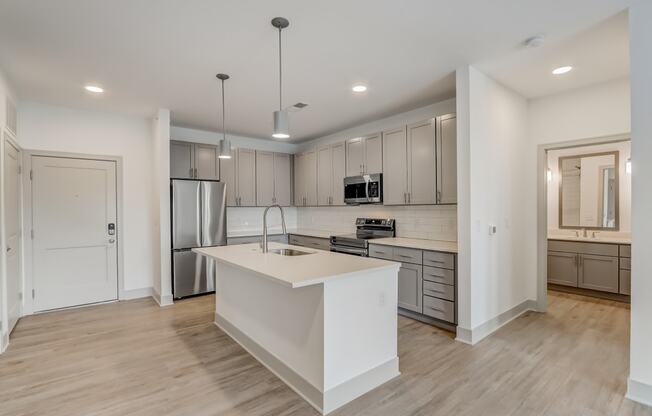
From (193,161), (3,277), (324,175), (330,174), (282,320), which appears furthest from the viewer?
(324,175)

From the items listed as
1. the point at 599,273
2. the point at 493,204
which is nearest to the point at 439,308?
the point at 493,204

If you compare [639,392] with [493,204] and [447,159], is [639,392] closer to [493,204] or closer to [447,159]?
[493,204]

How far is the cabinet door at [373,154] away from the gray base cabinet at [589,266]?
290cm

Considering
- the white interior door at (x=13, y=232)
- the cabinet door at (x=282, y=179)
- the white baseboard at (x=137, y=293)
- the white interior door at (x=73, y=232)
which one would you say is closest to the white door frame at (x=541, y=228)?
the cabinet door at (x=282, y=179)

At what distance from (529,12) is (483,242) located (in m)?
1.98

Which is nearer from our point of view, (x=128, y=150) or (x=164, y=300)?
(x=164, y=300)

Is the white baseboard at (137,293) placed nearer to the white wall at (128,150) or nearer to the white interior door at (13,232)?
the white wall at (128,150)

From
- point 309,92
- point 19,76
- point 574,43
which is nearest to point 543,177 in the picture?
point 574,43

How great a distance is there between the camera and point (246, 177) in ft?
18.7

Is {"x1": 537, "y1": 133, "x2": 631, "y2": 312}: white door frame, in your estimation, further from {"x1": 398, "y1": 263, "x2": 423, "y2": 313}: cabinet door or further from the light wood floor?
{"x1": 398, "y1": 263, "x2": 423, "y2": 313}: cabinet door

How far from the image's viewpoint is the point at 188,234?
468 cm

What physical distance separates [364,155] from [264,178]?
6.63 ft

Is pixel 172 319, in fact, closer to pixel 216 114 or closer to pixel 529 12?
pixel 216 114

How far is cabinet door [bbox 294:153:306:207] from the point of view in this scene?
608 centimetres
